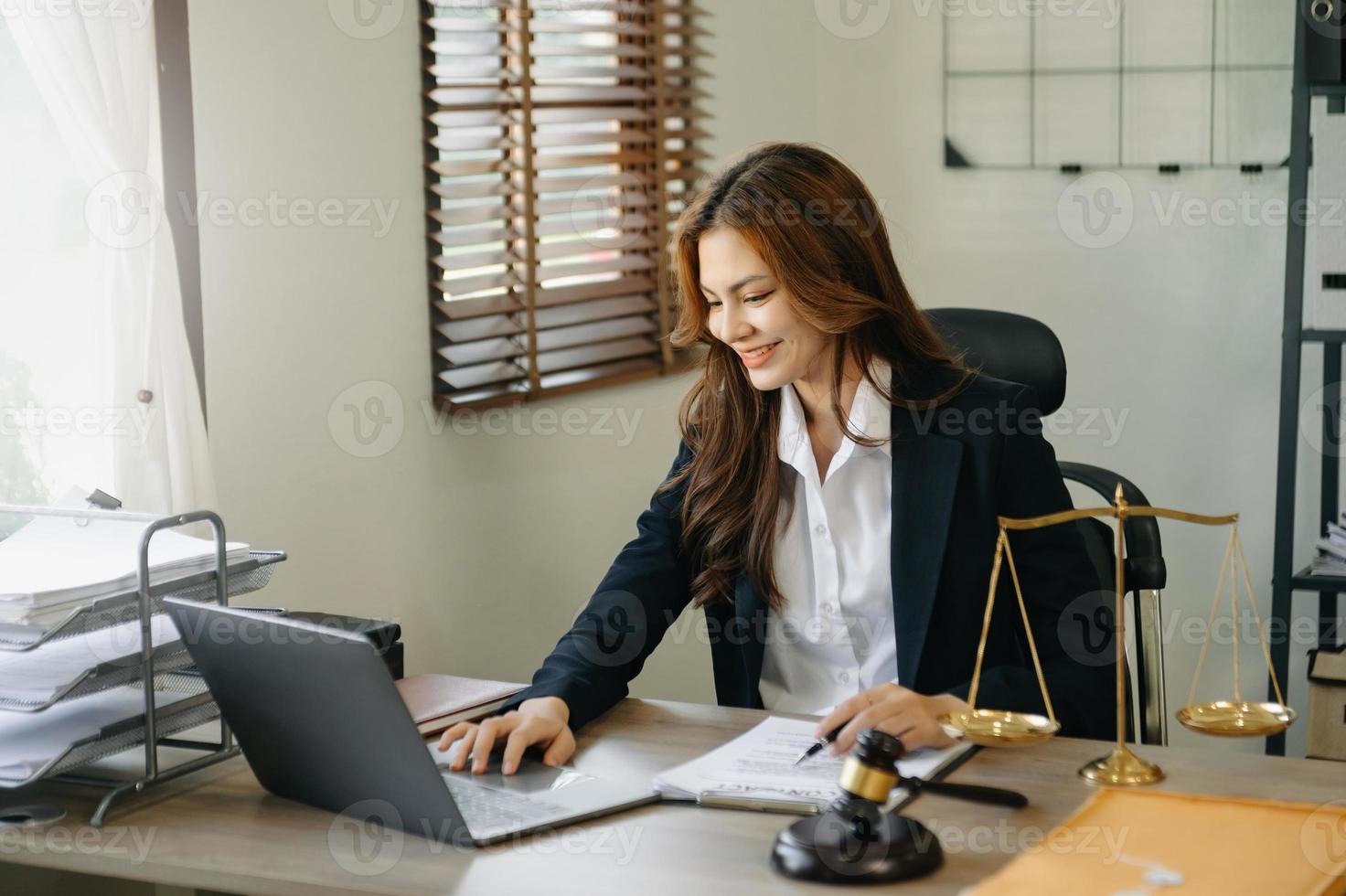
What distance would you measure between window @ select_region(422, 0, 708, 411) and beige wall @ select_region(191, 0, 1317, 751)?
0.07 m

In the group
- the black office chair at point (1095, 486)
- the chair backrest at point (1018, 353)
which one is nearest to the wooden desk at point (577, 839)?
the black office chair at point (1095, 486)

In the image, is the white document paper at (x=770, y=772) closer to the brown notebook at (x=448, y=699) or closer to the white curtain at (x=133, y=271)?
the brown notebook at (x=448, y=699)

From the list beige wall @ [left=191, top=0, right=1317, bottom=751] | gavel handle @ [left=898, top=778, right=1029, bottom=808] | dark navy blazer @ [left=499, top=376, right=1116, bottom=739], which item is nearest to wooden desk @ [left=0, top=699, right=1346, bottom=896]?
gavel handle @ [left=898, top=778, right=1029, bottom=808]

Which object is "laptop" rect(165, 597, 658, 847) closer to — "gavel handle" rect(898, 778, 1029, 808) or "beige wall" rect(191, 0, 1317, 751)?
"gavel handle" rect(898, 778, 1029, 808)

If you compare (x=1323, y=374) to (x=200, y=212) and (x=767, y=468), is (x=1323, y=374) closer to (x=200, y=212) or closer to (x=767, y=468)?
(x=767, y=468)

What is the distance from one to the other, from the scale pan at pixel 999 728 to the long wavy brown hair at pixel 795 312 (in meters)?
0.53

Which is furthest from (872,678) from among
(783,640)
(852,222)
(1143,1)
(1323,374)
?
(1143,1)

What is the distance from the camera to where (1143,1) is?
351cm

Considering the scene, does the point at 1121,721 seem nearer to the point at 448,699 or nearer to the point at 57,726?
the point at 448,699

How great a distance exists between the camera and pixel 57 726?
1484 mm

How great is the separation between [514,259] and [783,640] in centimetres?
125

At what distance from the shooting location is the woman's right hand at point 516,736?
1517mm

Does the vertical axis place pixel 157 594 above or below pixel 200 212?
below

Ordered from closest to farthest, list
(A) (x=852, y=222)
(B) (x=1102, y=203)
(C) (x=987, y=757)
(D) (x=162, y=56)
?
(C) (x=987, y=757) < (A) (x=852, y=222) < (D) (x=162, y=56) < (B) (x=1102, y=203)
